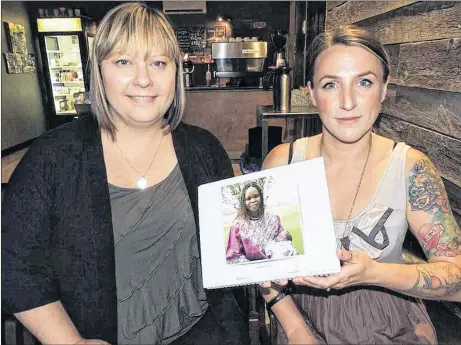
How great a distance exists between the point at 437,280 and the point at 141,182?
96cm

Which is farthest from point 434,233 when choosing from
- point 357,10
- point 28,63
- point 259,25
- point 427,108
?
point 28,63

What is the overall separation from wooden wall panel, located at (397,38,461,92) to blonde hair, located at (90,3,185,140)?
108 cm

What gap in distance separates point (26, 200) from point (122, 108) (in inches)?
15.6

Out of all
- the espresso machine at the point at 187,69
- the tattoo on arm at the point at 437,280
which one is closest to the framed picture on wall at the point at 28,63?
the espresso machine at the point at 187,69

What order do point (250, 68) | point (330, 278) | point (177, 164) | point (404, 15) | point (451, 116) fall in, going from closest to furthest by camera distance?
point (330, 278) < point (177, 164) < point (451, 116) < point (404, 15) < point (250, 68)

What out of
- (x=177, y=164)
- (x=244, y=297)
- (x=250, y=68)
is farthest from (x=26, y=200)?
(x=250, y=68)

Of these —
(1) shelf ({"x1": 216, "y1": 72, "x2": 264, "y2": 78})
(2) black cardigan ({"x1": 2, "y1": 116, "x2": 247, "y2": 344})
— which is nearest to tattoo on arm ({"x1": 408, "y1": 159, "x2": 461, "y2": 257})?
(2) black cardigan ({"x1": 2, "y1": 116, "x2": 247, "y2": 344})

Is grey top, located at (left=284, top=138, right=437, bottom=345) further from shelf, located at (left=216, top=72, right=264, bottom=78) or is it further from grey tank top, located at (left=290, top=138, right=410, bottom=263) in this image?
shelf, located at (left=216, top=72, right=264, bottom=78)

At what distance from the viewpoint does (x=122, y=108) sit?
1.23 m

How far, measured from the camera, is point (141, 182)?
1298 millimetres

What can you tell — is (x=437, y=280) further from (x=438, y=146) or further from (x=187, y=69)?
(x=187, y=69)

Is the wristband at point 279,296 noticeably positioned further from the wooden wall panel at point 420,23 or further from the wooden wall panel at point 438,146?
the wooden wall panel at point 420,23

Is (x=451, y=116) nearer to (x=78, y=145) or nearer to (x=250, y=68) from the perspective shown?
(x=78, y=145)

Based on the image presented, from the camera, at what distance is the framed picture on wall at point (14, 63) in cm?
657
